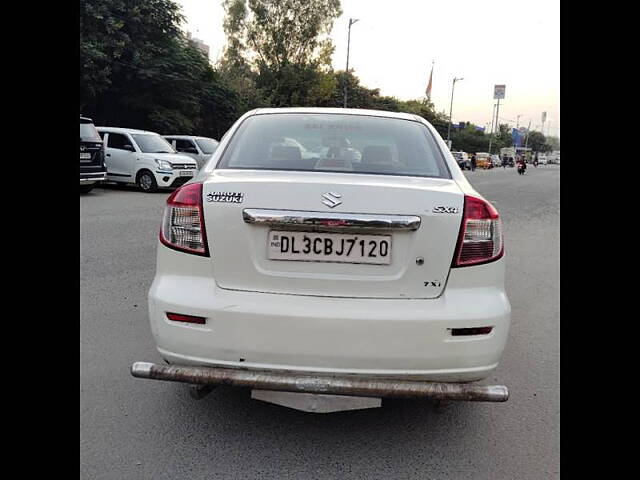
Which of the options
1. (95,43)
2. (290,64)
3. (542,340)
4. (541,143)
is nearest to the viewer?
(542,340)

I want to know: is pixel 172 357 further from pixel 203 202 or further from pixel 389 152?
pixel 389 152

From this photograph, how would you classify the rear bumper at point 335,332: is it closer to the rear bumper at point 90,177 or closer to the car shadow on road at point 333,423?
the car shadow on road at point 333,423

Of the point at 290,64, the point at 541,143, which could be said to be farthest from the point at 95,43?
the point at 541,143

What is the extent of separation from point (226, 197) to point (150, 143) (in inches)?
534

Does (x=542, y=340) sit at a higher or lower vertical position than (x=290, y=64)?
lower

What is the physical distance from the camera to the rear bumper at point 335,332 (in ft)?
7.60

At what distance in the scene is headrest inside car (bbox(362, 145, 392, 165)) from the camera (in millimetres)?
3010

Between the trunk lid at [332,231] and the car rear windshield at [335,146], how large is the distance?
416mm

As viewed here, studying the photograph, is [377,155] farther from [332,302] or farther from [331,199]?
[332,302]

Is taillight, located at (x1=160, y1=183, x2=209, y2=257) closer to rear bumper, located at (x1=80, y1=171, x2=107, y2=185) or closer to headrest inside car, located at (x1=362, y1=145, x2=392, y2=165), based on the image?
headrest inside car, located at (x1=362, y1=145, x2=392, y2=165)

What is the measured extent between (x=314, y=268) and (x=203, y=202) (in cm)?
57

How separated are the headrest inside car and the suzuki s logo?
0.66 metres

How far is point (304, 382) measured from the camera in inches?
90.1

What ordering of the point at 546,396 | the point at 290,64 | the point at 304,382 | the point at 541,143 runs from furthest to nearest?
the point at 541,143
the point at 290,64
the point at 546,396
the point at 304,382
